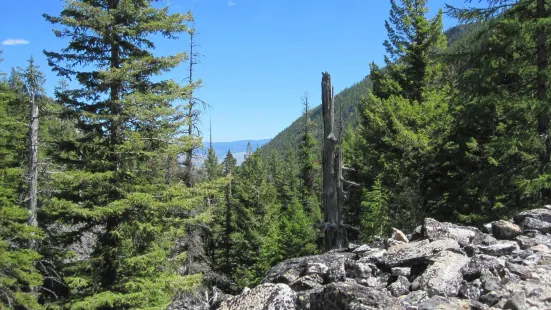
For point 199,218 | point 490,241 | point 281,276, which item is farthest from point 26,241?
point 490,241

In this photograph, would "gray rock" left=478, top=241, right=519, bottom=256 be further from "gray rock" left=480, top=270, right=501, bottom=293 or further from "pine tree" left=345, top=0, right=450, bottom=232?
"pine tree" left=345, top=0, right=450, bottom=232

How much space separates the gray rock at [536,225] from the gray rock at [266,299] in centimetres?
412

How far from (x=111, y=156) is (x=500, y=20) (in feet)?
34.1

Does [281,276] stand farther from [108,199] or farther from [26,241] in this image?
[26,241]

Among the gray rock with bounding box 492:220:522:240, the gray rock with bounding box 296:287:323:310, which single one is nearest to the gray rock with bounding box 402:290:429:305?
the gray rock with bounding box 296:287:323:310

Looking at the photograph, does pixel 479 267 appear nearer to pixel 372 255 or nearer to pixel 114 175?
pixel 372 255

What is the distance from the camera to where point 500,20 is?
9602 millimetres

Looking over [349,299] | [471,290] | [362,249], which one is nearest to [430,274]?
[471,290]

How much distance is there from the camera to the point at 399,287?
4.72m

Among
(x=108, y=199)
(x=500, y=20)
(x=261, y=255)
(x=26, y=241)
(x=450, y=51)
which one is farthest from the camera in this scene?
(x=261, y=255)

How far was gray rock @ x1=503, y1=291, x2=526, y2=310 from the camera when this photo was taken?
144 inches

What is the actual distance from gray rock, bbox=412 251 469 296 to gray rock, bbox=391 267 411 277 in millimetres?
324

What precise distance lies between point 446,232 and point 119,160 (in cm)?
800

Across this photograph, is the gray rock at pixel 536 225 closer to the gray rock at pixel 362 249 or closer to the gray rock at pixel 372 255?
the gray rock at pixel 372 255
